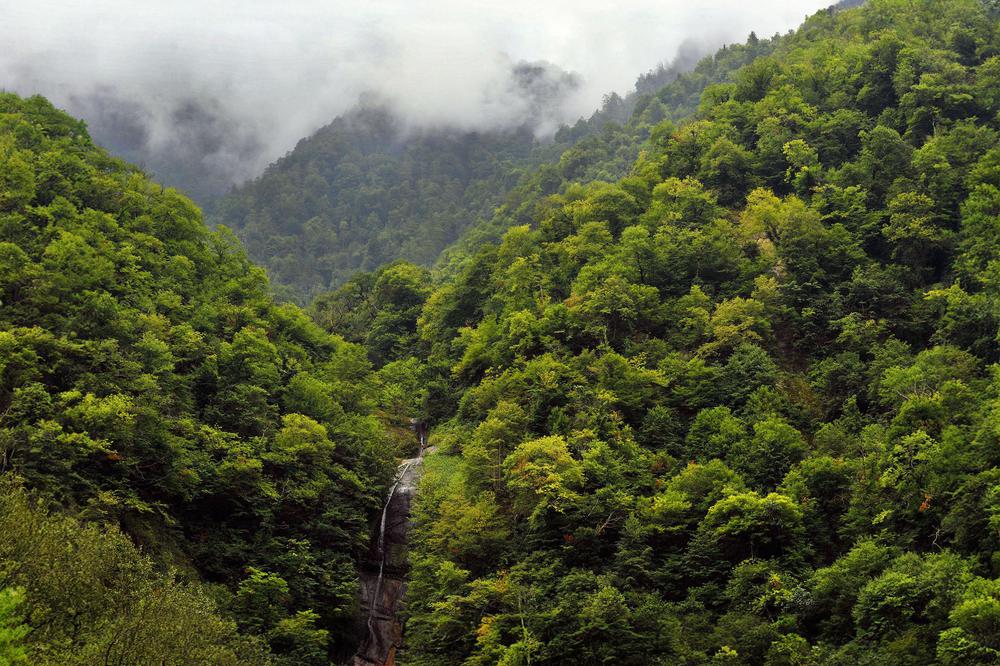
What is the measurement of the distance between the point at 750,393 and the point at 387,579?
81.3 ft

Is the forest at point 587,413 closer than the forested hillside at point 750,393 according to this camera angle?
Yes

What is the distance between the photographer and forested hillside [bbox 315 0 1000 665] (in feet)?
106

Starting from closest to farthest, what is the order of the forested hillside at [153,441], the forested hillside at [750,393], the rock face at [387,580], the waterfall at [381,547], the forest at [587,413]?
1. the forested hillside at [153,441]
2. the forest at [587,413]
3. the forested hillside at [750,393]
4. the rock face at [387,580]
5. the waterfall at [381,547]

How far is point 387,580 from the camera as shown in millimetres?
49625

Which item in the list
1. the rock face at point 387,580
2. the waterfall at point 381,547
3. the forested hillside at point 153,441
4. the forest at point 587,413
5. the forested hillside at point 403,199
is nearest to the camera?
the forested hillside at point 153,441

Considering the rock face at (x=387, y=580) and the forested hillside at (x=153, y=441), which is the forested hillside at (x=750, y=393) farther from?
the forested hillside at (x=153, y=441)

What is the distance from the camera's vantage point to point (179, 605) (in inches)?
1055

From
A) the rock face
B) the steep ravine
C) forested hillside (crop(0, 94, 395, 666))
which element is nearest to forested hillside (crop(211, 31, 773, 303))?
forested hillside (crop(0, 94, 395, 666))

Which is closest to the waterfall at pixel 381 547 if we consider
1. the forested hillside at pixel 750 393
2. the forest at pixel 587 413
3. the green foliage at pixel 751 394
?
the forest at pixel 587 413

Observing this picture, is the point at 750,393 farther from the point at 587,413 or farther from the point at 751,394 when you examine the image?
the point at 587,413

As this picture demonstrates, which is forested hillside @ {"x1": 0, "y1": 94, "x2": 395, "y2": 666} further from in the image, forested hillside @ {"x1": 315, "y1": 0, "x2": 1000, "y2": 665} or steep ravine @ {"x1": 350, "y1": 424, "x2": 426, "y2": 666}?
forested hillside @ {"x1": 315, "y1": 0, "x2": 1000, "y2": 665}

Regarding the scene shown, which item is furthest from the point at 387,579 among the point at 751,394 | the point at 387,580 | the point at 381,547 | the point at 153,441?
the point at 751,394

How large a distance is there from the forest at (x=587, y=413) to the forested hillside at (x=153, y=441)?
7.2 inches

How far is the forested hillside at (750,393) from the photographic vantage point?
3244cm
